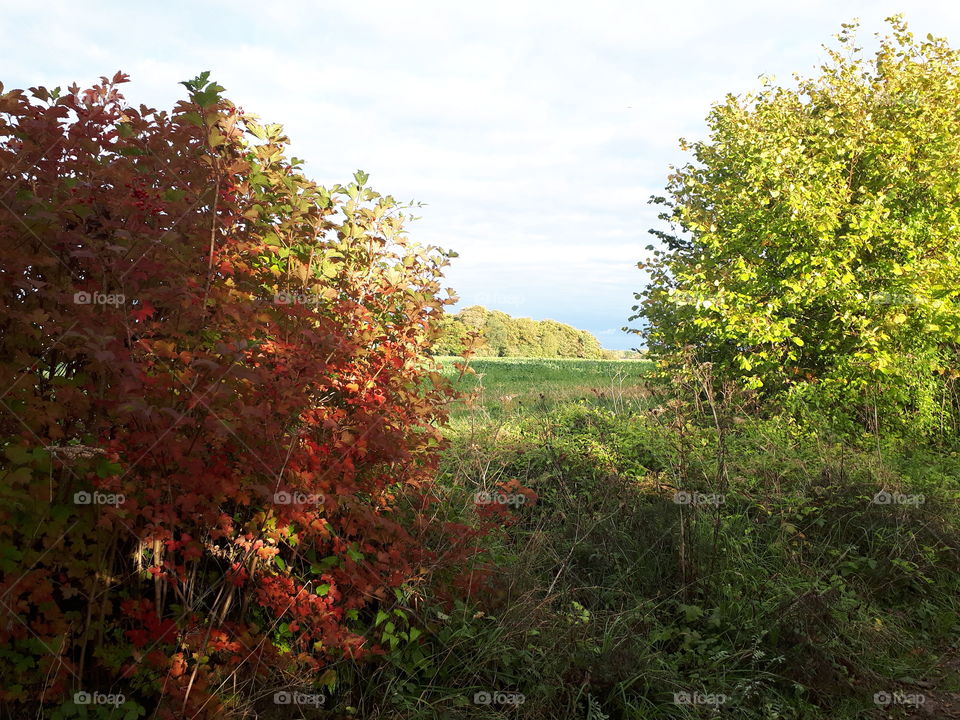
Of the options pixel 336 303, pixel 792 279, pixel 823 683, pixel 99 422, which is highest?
pixel 792 279

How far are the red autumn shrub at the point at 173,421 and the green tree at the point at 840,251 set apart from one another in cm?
581

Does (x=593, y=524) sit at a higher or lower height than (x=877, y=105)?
lower

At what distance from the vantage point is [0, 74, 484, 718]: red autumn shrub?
2.98 m

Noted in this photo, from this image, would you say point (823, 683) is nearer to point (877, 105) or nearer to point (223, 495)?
point (223, 495)

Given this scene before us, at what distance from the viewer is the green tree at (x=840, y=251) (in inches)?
331

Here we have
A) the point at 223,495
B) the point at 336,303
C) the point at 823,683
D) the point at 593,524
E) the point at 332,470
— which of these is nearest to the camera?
the point at 223,495

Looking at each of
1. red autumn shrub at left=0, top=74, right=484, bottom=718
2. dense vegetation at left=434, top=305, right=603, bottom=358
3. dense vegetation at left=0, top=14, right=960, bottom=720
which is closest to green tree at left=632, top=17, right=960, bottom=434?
dense vegetation at left=0, top=14, right=960, bottom=720

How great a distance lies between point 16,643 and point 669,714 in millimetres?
3314

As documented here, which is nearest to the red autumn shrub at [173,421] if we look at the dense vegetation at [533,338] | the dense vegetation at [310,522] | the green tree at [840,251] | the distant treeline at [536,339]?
the dense vegetation at [310,522]

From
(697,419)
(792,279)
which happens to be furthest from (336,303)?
(792,279)

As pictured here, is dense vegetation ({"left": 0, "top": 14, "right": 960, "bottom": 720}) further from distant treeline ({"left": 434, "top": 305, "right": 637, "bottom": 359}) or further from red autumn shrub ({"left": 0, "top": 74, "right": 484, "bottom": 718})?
distant treeline ({"left": 434, "top": 305, "right": 637, "bottom": 359})

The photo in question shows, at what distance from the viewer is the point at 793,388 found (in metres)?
8.73

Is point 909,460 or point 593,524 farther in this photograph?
point 909,460

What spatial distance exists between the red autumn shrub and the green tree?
581 cm
